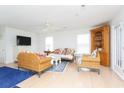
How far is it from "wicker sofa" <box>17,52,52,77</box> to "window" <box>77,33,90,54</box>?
10.5 ft

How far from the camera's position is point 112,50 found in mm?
4168

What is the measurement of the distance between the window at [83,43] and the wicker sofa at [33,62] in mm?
3189

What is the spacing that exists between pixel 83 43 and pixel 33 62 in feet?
12.7

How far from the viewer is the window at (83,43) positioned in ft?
20.3

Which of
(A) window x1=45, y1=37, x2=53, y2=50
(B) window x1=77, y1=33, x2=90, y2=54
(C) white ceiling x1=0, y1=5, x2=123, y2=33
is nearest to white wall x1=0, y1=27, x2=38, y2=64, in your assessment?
(C) white ceiling x1=0, y1=5, x2=123, y2=33

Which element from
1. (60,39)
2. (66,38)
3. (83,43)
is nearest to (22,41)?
(60,39)

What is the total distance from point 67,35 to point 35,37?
112 inches

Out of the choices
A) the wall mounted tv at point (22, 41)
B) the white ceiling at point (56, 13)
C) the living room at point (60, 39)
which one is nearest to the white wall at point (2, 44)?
the living room at point (60, 39)

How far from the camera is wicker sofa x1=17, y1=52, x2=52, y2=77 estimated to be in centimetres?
334

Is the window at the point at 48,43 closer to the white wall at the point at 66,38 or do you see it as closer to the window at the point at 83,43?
the white wall at the point at 66,38

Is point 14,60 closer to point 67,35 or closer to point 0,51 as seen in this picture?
point 0,51

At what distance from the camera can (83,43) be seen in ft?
20.8

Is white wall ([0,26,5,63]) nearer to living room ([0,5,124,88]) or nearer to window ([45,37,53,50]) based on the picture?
living room ([0,5,124,88])
